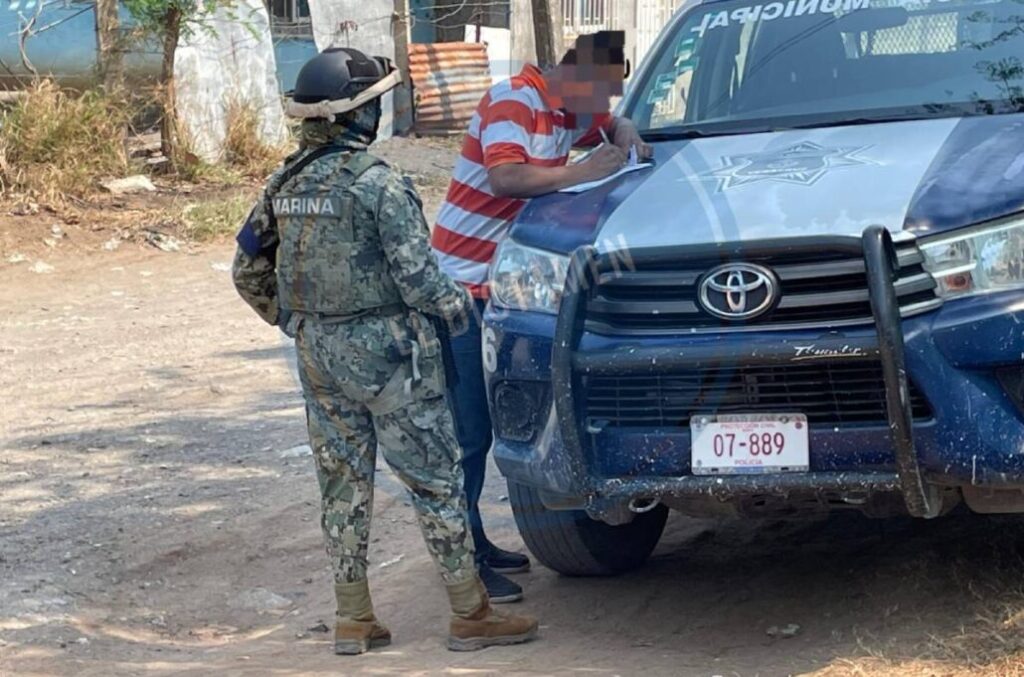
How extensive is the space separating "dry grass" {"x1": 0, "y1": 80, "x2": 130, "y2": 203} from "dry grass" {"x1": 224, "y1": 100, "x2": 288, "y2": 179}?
1326 millimetres

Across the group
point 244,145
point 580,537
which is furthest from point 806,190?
point 244,145

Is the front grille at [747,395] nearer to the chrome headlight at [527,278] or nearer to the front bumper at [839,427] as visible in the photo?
the front bumper at [839,427]

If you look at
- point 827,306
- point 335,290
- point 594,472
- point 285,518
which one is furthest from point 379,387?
point 285,518

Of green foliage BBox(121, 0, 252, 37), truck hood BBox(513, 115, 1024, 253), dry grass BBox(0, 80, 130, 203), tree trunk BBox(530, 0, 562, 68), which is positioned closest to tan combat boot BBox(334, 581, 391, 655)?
truck hood BBox(513, 115, 1024, 253)

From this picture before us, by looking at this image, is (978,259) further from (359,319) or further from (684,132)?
(359,319)

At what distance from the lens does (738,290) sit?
416cm

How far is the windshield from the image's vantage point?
507 centimetres

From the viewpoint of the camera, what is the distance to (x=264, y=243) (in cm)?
486

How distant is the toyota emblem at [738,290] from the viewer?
4129mm

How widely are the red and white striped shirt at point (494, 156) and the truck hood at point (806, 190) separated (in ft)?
0.90

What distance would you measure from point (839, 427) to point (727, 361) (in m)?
0.33

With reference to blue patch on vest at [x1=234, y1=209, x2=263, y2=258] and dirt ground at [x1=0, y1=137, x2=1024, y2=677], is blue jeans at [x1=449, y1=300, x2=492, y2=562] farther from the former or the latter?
blue patch on vest at [x1=234, y1=209, x2=263, y2=258]

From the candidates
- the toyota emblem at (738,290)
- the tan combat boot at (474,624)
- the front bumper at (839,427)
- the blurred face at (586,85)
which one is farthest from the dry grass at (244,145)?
the toyota emblem at (738,290)

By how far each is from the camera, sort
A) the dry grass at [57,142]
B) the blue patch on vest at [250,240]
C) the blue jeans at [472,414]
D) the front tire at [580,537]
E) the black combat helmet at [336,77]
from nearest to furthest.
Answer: the black combat helmet at [336,77] → the blue patch on vest at [250,240] → the front tire at [580,537] → the blue jeans at [472,414] → the dry grass at [57,142]
